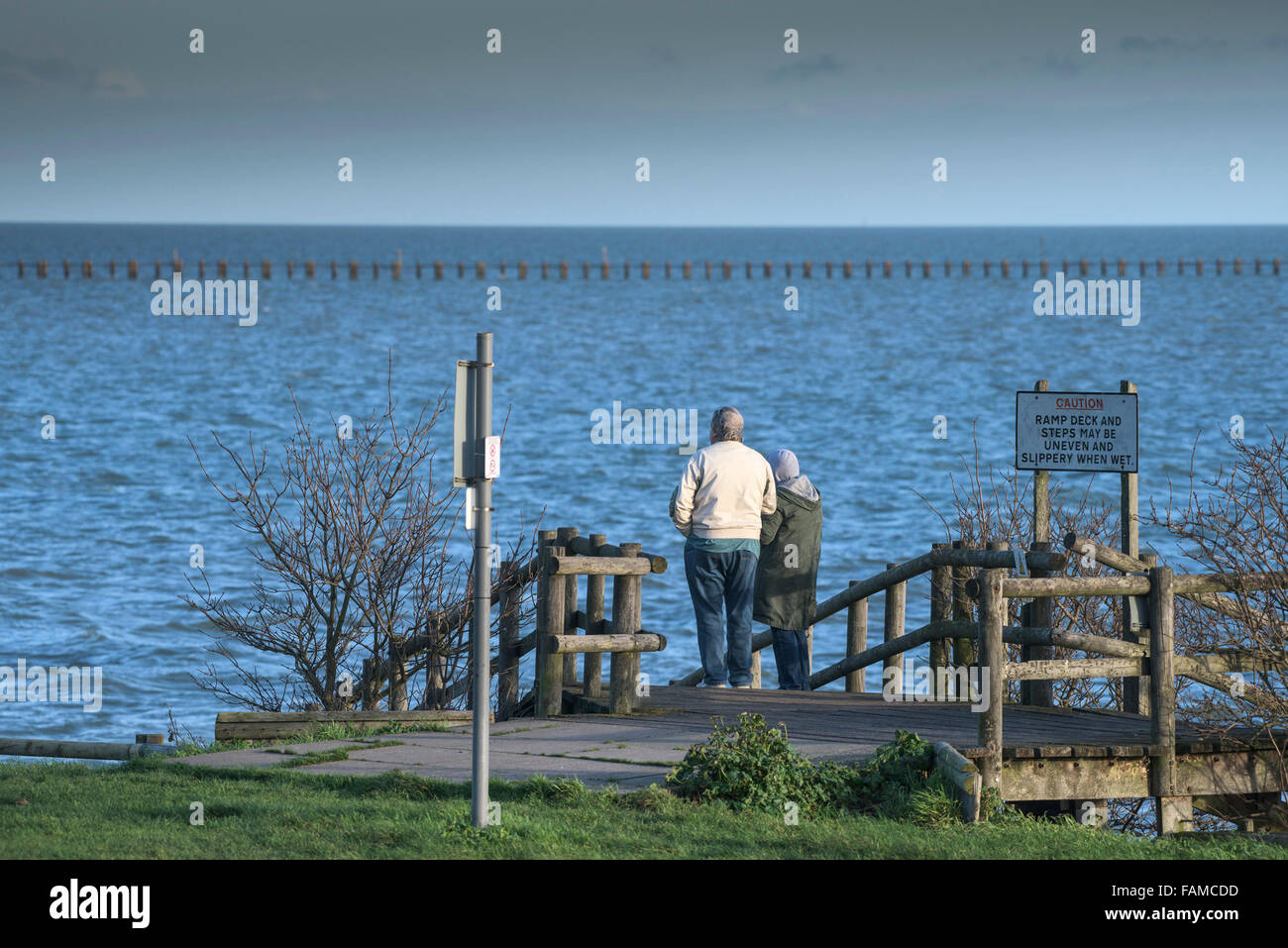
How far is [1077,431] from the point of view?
36.9 feet

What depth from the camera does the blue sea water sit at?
77.8 ft

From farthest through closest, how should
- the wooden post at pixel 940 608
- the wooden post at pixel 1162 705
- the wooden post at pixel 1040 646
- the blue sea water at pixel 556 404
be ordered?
the blue sea water at pixel 556 404 < the wooden post at pixel 940 608 < the wooden post at pixel 1040 646 < the wooden post at pixel 1162 705

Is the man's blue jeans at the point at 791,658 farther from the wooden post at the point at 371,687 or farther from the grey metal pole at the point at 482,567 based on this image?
the grey metal pole at the point at 482,567

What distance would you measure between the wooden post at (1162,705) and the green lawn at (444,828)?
2.43 ft

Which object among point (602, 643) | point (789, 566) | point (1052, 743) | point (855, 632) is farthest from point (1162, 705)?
point (855, 632)

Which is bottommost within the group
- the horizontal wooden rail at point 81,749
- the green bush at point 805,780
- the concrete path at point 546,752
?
the horizontal wooden rail at point 81,749

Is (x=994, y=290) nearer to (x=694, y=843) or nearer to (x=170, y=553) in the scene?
(x=170, y=553)

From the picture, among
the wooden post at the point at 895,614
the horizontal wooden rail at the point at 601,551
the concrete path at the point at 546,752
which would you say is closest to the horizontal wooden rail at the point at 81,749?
the concrete path at the point at 546,752

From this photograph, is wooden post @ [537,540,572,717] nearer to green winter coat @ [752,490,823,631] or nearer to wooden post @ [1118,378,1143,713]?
green winter coat @ [752,490,823,631]

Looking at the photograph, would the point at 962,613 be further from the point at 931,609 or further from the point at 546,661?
the point at 546,661

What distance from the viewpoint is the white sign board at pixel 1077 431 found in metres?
11.0

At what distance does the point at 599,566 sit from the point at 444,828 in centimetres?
344

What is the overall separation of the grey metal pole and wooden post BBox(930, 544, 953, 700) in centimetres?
491

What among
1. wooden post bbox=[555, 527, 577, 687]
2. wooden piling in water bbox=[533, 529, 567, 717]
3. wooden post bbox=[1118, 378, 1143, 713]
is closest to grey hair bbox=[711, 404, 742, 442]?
wooden post bbox=[555, 527, 577, 687]
